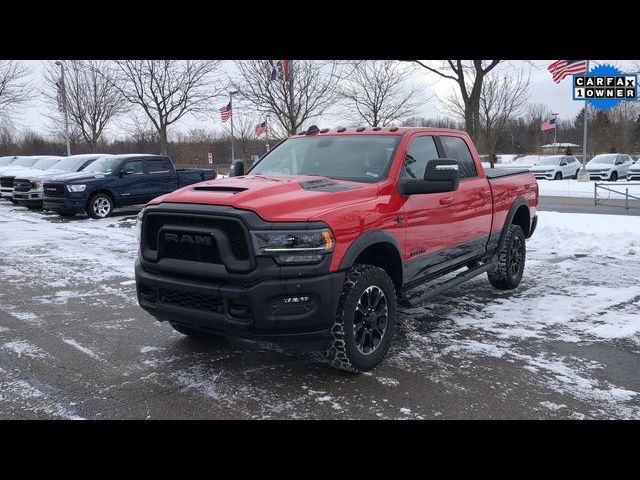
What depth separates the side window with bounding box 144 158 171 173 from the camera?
1595 centimetres

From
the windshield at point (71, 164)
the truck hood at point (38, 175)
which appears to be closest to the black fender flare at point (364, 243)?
the truck hood at point (38, 175)

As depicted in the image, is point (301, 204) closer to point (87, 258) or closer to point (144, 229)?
point (144, 229)

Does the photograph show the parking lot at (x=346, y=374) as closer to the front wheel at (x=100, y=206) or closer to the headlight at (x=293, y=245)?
the headlight at (x=293, y=245)

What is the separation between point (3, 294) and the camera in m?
7.04

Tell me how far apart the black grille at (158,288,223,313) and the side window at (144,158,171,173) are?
1245 centimetres

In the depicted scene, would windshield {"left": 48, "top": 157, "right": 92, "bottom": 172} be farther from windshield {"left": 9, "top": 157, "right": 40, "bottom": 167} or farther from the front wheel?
windshield {"left": 9, "top": 157, "right": 40, "bottom": 167}

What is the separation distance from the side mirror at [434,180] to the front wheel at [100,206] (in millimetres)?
12147

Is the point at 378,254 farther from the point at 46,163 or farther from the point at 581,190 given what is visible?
the point at 581,190

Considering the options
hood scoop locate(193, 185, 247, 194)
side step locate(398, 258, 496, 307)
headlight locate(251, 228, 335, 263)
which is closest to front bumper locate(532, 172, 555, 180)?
side step locate(398, 258, 496, 307)

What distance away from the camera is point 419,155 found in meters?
5.45

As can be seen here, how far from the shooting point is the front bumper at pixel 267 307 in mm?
3818

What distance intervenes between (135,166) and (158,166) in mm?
655

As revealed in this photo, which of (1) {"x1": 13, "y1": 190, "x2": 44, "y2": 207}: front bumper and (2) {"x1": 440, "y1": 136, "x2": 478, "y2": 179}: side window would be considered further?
(1) {"x1": 13, "y1": 190, "x2": 44, "y2": 207}: front bumper
